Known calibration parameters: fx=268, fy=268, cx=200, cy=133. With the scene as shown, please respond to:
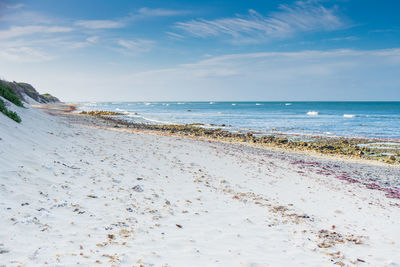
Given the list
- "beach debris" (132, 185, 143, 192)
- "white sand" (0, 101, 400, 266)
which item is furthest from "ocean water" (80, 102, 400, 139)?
"beach debris" (132, 185, 143, 192)

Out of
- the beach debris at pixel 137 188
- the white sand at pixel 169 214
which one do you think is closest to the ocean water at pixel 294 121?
the white sand at pixel 169 214

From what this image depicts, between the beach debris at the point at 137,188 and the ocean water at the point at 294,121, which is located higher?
the ocean water at the point at 294,121

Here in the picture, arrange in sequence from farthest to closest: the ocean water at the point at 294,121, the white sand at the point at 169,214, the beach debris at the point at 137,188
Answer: the ocean water at the point at 294,121
the beach debris at the point at 137,188
the white sand at the point at 169,214

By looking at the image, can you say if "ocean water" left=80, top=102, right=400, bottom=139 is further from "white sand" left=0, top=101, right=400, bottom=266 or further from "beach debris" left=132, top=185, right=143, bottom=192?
"beach debris" left=132, top=185, right=143, bottom=192

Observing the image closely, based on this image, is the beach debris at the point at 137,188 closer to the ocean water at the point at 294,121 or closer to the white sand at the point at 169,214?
the white sand at the point at 169,214

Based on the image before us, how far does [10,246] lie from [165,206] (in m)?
3.49

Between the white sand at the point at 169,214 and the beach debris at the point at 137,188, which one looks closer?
the white sand at the point at 169,214

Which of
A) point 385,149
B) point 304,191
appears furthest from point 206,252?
point 385,149

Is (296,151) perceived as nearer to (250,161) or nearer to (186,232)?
(250,161)

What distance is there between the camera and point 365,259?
16.9 ft

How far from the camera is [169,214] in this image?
648cm

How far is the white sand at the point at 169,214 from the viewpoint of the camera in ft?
15.1

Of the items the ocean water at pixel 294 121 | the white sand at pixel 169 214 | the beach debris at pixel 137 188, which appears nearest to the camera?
the white sand at pixel 169 214

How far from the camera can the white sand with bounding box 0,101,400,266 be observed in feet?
15.1
